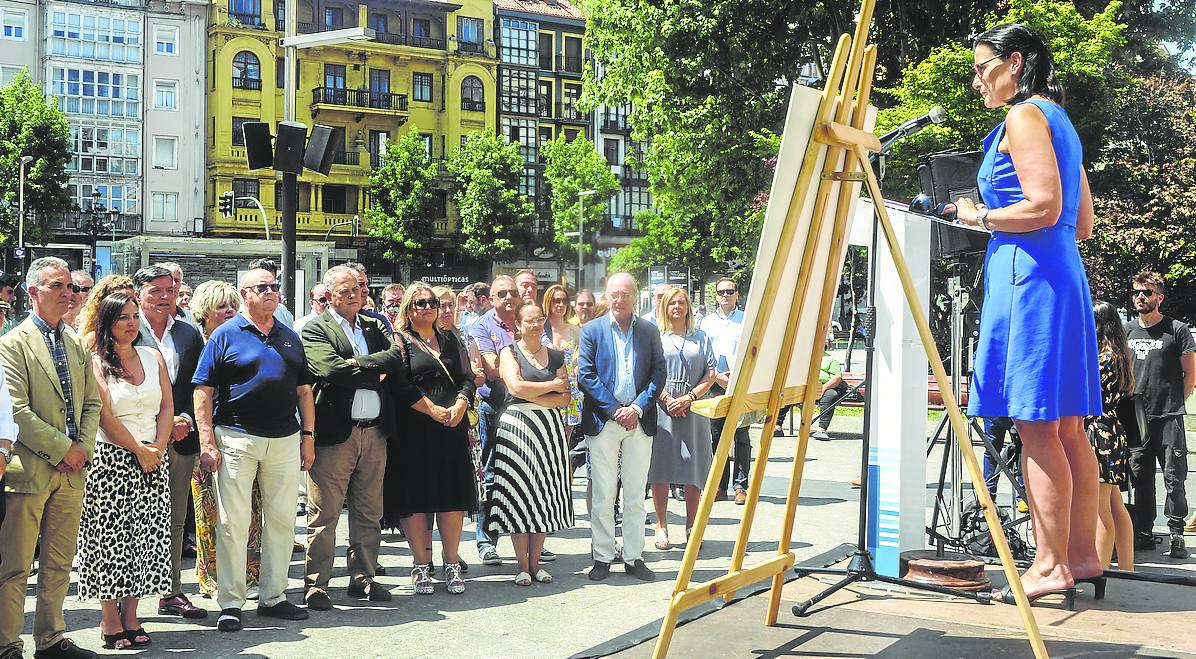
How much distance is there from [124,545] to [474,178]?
2164 inches

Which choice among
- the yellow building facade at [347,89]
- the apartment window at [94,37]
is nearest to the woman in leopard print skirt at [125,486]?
the yellow building facade at [347,89]

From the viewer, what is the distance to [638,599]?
23.3 feet

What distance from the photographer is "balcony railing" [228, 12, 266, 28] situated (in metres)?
58.4

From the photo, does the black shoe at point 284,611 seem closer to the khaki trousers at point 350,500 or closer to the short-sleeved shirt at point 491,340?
the khaki trousers at point 350,500

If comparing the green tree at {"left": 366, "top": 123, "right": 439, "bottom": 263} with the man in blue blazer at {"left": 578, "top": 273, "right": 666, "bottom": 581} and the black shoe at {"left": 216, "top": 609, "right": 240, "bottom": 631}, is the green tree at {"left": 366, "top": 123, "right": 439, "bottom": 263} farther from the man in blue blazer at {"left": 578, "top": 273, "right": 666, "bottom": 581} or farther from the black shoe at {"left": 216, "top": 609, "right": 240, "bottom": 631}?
the black shoe at {"left": 216, "top": 609, "right": 240, "bottom": 631}

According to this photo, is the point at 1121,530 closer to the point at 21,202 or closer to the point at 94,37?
the point at 21,202

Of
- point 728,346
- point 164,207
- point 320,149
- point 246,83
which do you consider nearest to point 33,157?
point 164,207

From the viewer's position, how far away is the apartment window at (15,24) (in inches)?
2206

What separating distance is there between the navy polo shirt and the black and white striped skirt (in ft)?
5.50

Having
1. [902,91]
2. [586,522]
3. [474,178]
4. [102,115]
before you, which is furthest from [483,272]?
[586,522]

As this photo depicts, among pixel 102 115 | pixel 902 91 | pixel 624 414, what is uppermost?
pixel 102 115

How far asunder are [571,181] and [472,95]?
305 inches

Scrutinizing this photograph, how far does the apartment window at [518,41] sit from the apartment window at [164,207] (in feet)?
69.4

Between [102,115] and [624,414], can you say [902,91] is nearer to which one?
[624,414]
